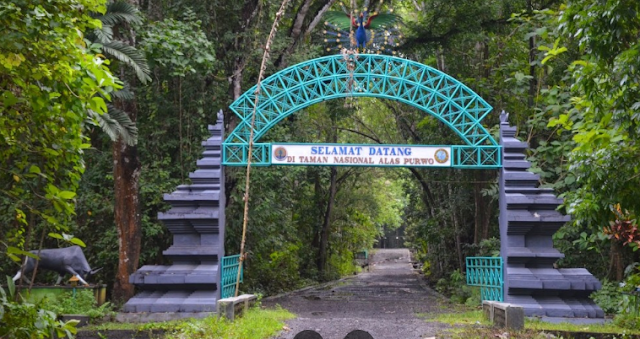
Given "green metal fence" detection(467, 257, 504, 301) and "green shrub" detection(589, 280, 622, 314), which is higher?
"green metal fence" detection(467, 257, 504, 301)

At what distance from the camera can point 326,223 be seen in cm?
2978

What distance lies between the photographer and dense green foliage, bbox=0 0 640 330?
19.4 ft

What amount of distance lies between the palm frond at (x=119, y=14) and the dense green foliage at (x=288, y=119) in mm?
45

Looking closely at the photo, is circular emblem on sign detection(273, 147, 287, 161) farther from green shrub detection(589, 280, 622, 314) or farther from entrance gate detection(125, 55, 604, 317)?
green shrub detection(589, 280, 622, 314)

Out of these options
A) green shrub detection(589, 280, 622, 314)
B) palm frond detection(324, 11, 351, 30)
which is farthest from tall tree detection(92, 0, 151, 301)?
green shrub detection(589, 280, 622, 314)

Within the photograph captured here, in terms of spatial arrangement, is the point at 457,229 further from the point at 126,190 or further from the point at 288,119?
the point at 126,190

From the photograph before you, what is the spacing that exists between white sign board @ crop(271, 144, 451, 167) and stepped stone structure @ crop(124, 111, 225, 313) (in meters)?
1.41

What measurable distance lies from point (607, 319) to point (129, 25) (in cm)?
1027

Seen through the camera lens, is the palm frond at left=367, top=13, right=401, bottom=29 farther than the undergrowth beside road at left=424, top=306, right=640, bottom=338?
Yes

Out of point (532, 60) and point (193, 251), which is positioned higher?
point (532, 60)

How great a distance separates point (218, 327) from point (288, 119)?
9564 mm

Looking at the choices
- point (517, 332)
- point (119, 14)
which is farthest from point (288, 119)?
point (517, 332)

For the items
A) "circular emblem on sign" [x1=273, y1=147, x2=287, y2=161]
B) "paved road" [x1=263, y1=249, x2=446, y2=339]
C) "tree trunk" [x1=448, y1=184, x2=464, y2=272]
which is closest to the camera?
"paved road" [x1=263, y1=249, x2=446, y2=339]

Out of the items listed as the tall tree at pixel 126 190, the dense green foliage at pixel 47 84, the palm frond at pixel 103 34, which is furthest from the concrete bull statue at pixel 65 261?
the dense green foliage at pixel 47 84
